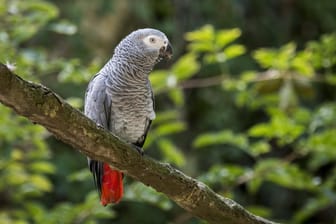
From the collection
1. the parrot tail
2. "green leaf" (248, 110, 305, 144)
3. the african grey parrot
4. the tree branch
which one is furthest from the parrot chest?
"green leaf" (248, 110, 305, 144)

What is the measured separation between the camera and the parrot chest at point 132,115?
157cm

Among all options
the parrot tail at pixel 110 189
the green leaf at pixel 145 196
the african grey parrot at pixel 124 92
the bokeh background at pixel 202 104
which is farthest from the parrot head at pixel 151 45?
the green leaf at pixel 145 196

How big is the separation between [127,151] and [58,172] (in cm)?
192

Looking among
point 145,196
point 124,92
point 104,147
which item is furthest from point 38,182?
point 104,147

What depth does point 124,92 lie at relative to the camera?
1.55 meters

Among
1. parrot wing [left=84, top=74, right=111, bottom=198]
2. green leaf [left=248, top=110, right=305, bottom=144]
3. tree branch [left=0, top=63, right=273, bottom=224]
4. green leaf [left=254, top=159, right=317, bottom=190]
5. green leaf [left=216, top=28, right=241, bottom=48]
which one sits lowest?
tree branch [left=0, top=63, right=273, bottom=224]

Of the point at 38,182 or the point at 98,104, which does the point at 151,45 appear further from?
the point at 38,182

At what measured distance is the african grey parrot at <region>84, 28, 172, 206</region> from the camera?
1521 millimetres

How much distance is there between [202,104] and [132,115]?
71.2 inches

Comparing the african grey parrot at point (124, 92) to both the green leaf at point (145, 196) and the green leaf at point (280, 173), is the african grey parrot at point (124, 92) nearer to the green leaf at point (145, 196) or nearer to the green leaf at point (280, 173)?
the green leaf at point (145, 196)

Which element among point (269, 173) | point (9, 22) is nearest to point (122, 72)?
point (9, 22)

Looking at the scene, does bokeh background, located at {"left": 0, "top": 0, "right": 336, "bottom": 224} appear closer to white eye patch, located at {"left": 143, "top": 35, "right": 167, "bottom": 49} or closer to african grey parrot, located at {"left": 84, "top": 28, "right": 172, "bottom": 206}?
african grey parrot, located at {"left": 84, "top": 28, "right": 172, "bottom": 206}

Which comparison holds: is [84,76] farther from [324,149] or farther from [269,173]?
[324,149]

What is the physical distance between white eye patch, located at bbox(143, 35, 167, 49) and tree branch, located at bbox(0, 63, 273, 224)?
1.27 feet
